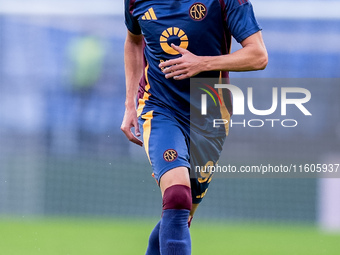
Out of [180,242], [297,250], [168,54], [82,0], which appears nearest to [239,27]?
[168,54]

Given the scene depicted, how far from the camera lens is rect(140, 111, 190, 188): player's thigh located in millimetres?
3229

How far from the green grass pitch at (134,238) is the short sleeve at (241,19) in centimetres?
343

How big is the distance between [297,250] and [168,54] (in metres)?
3.91

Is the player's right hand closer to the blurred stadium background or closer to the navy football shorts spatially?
the navy football shorts

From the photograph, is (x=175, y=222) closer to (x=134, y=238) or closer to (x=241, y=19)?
(x=241, y=19)

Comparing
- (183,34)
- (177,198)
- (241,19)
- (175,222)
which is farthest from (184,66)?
(175,222)

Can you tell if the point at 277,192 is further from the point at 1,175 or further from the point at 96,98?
the point at 1,175

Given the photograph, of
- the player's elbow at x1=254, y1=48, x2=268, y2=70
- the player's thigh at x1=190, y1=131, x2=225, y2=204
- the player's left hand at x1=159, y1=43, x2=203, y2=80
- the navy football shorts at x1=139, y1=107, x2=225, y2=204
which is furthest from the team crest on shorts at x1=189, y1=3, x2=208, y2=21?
the player's thigh at x1=190, y1=131, x2=225, y2=204

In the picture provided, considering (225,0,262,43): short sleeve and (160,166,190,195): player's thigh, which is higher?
(225,0,262,43): short sleeve

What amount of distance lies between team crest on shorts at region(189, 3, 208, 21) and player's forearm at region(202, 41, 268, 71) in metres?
0.27

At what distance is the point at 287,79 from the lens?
9.13m

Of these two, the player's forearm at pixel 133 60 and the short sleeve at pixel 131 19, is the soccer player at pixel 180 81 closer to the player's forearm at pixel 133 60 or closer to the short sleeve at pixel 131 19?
the short sleeve at pixel 131 19

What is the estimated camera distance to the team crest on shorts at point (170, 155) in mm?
3270

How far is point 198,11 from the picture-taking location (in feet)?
11.5
